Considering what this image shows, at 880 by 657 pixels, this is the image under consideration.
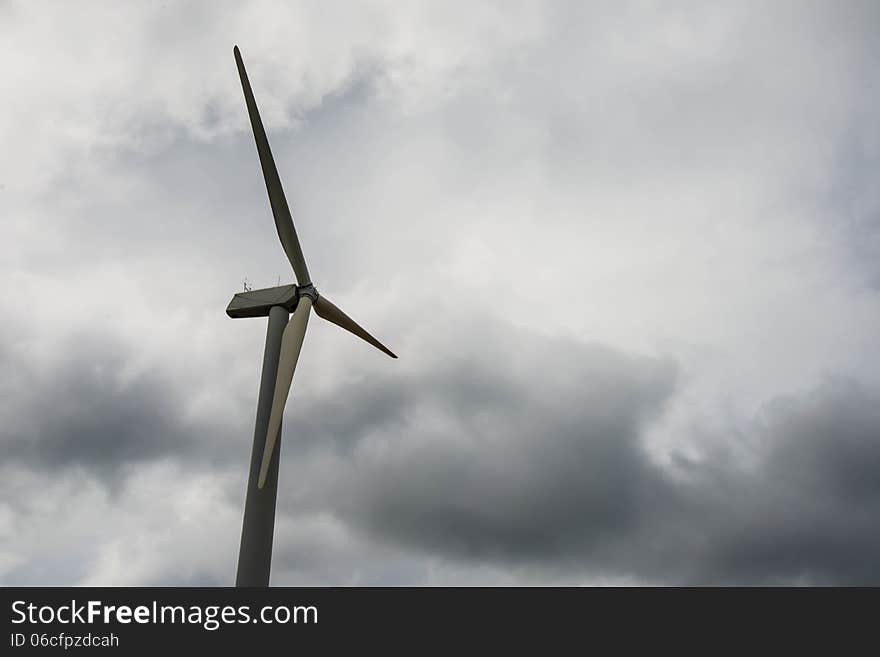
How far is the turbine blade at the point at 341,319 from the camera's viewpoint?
180 feet

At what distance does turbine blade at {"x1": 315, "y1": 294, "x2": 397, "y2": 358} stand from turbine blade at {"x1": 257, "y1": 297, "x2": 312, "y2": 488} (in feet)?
9.56

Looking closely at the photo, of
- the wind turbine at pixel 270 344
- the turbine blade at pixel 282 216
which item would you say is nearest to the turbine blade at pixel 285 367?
the wind turbine at pixel 270 344

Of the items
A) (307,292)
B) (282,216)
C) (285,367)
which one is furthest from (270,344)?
(282,216)

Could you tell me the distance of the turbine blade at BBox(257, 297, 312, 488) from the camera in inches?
1617

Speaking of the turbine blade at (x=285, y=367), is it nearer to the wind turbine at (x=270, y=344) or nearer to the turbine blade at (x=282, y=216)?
the wind turbine at (x=270, y=344)

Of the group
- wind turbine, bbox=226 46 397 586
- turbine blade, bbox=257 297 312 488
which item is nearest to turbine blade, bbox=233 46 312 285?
wind turbine, bbox=226 46 397 586

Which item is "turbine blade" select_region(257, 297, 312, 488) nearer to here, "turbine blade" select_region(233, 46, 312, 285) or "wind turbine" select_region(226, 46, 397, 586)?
"wind turbine" select_region(226, 46, 397, 586)

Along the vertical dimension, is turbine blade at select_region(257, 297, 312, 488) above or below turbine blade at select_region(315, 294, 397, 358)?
below

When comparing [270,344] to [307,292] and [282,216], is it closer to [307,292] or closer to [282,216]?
[307,292]

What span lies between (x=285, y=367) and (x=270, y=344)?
365cm

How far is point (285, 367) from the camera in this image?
45781 mm
